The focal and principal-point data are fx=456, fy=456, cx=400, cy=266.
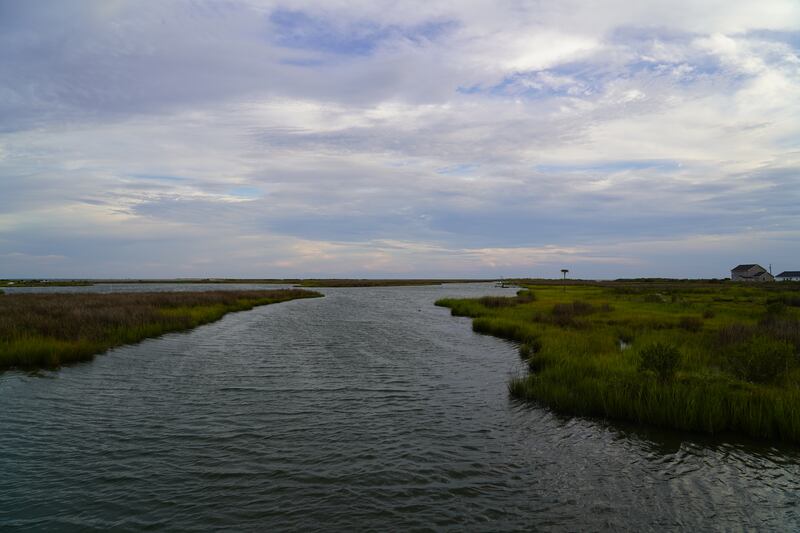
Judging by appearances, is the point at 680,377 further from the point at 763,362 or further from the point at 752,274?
the point at 752,274

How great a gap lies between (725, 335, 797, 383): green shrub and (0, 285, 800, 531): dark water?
451 centimetres

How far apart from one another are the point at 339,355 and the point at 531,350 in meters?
10.6

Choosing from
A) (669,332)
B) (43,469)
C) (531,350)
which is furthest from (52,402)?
(669,332)

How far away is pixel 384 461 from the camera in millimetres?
11156

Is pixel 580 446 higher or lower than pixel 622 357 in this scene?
lower

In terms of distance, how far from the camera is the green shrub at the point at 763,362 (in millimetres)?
15047

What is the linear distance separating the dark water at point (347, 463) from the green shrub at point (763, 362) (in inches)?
177

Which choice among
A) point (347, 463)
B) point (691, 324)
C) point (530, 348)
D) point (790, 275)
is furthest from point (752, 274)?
point (347, 463)

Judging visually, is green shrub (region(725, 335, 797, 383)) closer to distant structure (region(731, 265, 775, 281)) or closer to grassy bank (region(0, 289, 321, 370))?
grassy bank (region(0, 289, 321, 370))

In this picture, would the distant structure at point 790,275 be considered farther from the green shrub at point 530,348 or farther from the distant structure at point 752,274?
the green shrub at point 530,348

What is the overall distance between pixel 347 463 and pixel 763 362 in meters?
14.0

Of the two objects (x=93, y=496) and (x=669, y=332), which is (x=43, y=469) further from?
A: (x=669, y=332)

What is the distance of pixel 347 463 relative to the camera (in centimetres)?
1102

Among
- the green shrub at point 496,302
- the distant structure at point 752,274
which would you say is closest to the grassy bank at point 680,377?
the green shrub at point 496,302
